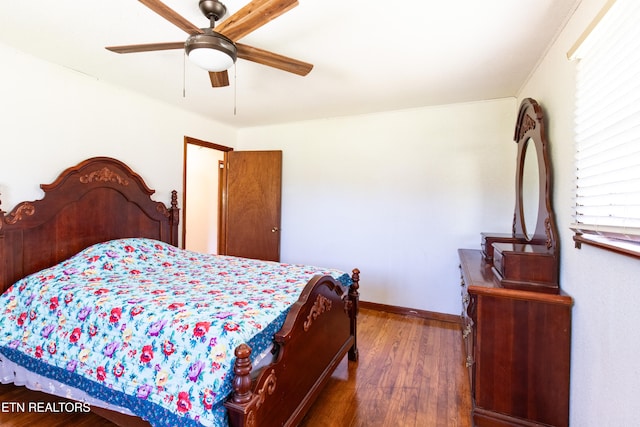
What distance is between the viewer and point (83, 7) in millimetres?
1650

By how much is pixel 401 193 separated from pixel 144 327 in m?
2.76

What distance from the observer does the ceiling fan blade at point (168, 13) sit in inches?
49.3

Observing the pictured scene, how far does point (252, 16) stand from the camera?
1351mm

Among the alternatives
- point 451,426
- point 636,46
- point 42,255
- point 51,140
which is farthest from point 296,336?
point 51,140

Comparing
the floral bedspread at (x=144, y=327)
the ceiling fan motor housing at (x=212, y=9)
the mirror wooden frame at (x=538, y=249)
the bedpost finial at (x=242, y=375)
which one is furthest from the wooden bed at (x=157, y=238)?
the ceiling fan motor housing at (x=212, y=9)

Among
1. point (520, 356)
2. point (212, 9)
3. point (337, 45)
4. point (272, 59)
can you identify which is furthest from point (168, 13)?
point (520, 356)

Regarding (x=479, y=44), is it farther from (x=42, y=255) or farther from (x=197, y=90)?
(x=42, y=255)

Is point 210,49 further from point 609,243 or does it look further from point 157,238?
point 157,238

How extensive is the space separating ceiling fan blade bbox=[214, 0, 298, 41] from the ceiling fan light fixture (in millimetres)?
41

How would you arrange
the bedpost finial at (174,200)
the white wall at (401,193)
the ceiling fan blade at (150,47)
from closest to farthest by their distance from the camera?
the ceiling fan blade at (150,47)
the white wall at (401,193)
the bedpost finial at (174,200)

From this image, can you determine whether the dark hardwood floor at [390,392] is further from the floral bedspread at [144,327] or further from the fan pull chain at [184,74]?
the fan pull chain at [184,74]

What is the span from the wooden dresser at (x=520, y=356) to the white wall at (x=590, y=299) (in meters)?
0.06

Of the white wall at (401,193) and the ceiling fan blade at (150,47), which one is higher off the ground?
the ceiling fan blade at (150,47)

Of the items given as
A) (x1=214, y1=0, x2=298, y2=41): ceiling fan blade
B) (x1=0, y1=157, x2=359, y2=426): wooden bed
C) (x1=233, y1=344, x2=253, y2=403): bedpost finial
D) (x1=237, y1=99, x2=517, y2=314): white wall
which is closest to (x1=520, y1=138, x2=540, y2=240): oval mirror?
(x1=237, y1=99, x2=517, y2=314): white wall
